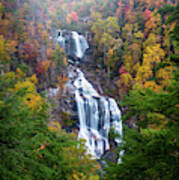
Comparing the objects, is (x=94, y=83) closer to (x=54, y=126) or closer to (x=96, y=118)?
(x=96, y=118)

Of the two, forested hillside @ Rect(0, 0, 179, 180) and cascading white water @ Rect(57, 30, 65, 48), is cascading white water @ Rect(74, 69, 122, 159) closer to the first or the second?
forested hillside @ Rect(0, 0, 179, 180)

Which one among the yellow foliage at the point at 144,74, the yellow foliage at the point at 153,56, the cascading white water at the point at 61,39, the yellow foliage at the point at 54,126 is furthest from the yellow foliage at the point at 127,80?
the cascading white water at the point at 61,39

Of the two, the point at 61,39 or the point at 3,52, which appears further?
the point at 61,39

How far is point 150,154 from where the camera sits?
258 cm

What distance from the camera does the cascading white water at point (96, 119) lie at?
18.4m

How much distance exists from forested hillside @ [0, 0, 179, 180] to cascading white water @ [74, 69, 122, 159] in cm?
133

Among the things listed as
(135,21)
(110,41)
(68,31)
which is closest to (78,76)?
(110,41)

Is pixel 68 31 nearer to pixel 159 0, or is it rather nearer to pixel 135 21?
pixel 135 21

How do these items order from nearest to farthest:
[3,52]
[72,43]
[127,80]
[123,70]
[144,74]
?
[3,52], [144,74], [127,80], [123,70], [72,43]

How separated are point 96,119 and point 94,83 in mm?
7209

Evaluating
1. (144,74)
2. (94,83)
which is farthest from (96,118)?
(144,74)

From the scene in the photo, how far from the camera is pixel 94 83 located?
24391mm

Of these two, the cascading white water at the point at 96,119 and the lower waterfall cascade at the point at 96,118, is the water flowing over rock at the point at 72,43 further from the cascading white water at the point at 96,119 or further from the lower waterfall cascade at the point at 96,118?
the cascading white water at the point at 96,119

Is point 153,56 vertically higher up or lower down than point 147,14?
lower down
